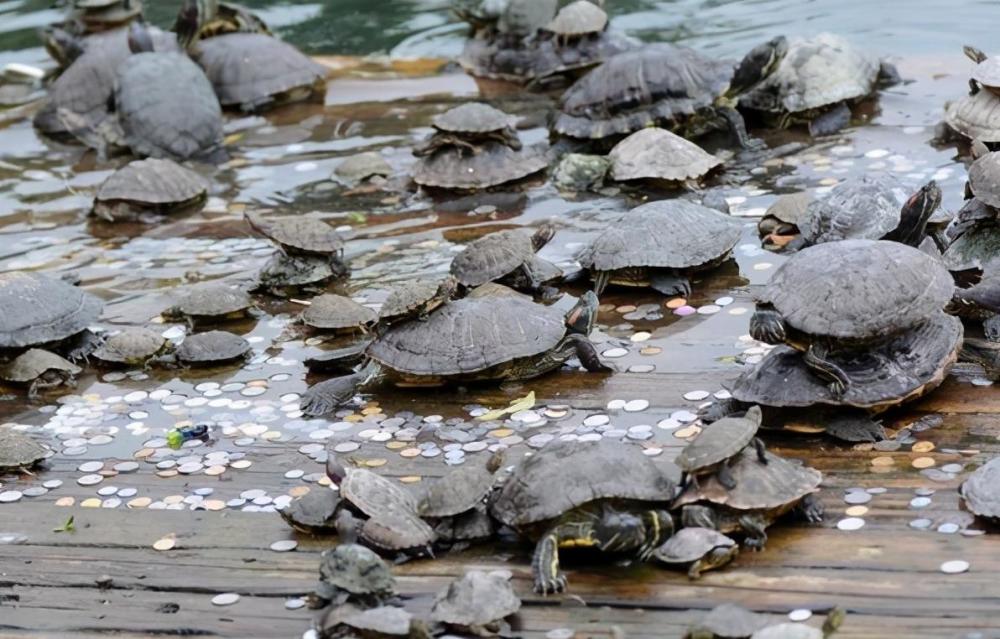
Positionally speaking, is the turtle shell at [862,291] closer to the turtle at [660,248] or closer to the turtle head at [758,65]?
the turtle at [660,248]

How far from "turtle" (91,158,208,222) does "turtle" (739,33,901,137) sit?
13.6ft

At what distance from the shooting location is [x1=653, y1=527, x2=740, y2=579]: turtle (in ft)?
14.1

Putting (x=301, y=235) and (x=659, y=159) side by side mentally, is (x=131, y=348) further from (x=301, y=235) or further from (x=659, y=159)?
(x=659, y=159)

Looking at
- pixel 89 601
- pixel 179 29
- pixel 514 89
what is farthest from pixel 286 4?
pixel 89 601

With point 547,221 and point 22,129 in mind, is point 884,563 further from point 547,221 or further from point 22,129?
point 22,129

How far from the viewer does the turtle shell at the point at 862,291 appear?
5039 mm

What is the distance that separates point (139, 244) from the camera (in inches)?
343

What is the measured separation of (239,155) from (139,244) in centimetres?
208

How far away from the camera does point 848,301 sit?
5055 millimetres

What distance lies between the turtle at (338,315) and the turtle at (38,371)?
4.02ft

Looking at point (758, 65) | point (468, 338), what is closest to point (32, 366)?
point (468, 338)

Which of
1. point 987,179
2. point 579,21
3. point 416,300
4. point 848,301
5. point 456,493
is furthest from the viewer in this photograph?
point 579,21

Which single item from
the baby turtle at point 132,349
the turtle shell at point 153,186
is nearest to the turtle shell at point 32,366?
the baby turtle at point 132,349

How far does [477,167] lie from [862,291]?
4.44 meters
